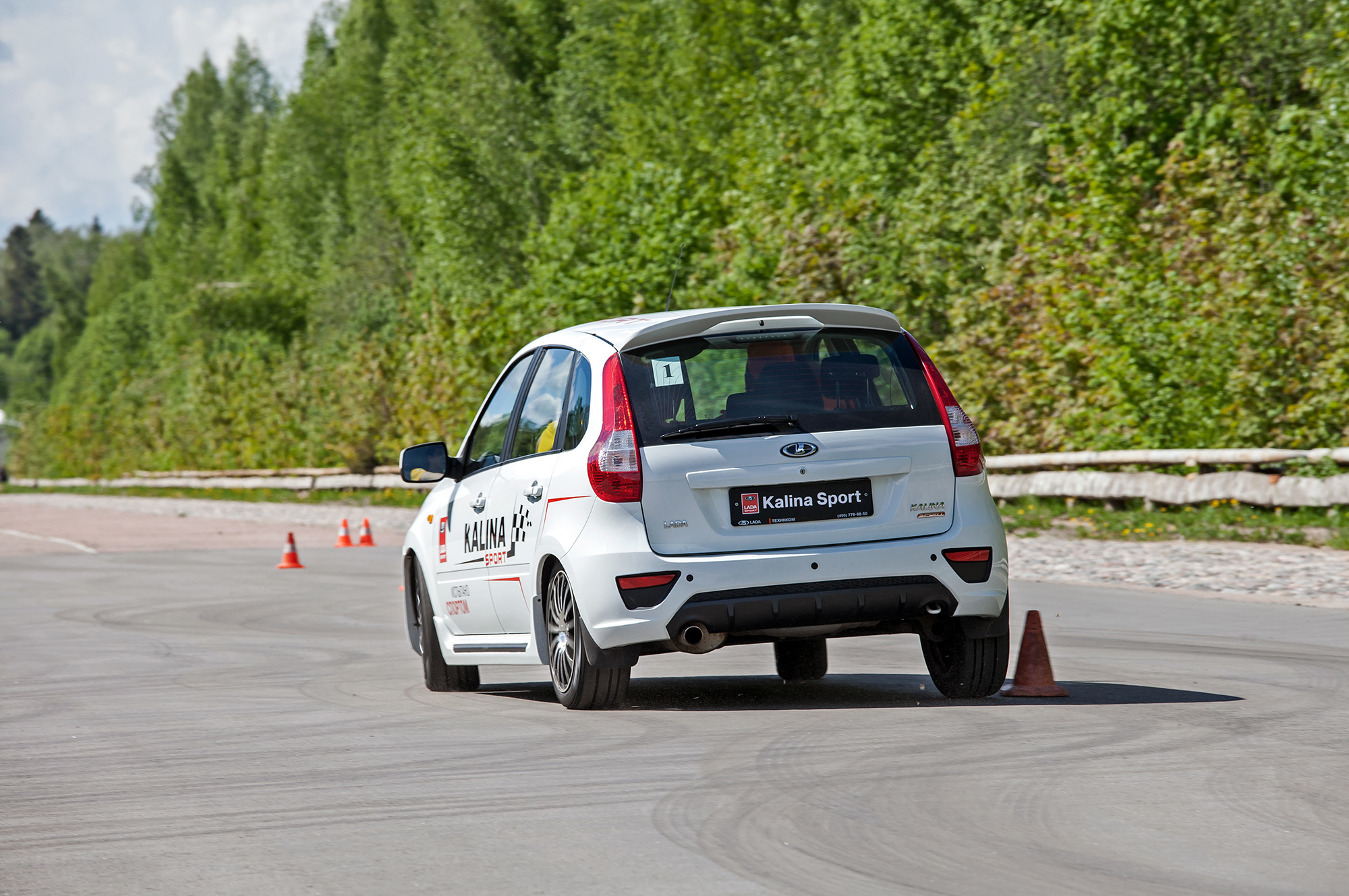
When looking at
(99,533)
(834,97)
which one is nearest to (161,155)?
(834,97)

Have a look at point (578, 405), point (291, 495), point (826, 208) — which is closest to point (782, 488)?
point (578, 405)

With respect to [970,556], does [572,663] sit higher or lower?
lower

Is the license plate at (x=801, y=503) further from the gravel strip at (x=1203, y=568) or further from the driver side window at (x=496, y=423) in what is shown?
the gravel strip at (x=1203, y=568)

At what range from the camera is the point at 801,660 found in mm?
9312

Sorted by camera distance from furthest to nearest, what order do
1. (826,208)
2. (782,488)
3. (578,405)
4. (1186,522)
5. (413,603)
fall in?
(826,208)
(1186,522)
(413,603)
(578,405)
(782,488)

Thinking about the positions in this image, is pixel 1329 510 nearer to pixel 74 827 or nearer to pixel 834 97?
pixel 74 827

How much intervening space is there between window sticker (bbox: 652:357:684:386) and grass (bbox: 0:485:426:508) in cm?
3113

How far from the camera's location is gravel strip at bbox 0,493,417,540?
33250 millimetres

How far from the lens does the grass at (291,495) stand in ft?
139

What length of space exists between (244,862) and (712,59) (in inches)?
1952

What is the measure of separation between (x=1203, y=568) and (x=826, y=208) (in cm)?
2063

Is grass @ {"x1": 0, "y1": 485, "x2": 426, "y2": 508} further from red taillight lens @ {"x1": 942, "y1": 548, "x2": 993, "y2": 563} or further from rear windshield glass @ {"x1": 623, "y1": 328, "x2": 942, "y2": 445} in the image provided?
red taillight lens @ {"x1": 942, "y1": 548, "x2": 993, "y2": 563}

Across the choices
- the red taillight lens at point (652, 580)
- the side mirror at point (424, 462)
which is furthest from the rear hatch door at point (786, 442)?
the side mirror at point (424, 462)

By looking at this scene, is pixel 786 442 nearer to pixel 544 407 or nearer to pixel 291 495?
pixel 544 407
